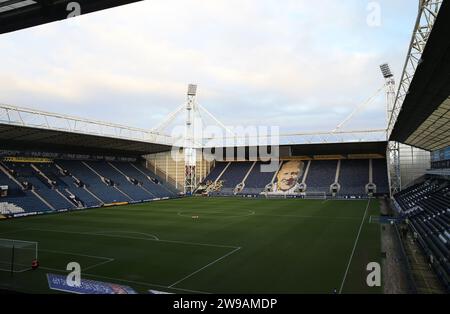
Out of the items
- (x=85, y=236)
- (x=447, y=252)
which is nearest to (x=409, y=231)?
(x=447, y=252)

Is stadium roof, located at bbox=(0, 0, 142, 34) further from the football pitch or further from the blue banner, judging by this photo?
the football pitch

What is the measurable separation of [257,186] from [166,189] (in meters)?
17.8

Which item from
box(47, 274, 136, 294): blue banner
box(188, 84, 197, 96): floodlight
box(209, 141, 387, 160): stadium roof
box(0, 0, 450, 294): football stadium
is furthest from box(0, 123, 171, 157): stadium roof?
box(47, 274, 136, 294): blue banner

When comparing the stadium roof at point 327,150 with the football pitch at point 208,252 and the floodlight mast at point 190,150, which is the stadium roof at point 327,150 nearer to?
the floodlight mast at point 190,150

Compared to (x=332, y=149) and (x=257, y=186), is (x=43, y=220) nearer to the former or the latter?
(x=257, y=186)

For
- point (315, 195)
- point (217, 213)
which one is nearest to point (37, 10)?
point (217, 213)

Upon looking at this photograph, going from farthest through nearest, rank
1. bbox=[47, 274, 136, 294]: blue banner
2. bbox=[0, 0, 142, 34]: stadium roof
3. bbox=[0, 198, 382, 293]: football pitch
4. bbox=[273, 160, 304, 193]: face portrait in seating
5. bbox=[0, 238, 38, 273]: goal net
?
bbox=[273, 160, 304, 193]: face portrait in seating < bbox=[0, 238, 38, 273]: goal net < bbox=[0, 198, 382, 293]: football pitch < bbox=[47, 274, 136, 294]: blue banner < bbox=[0, 0, 142, 34]: stadium roof

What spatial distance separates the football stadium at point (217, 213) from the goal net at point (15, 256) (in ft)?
0.21

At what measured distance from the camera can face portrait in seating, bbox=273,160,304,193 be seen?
6669cm

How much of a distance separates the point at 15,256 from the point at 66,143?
3608 centimetres

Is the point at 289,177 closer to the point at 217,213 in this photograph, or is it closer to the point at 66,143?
the point at 217,213

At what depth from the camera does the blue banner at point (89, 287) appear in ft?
37.9

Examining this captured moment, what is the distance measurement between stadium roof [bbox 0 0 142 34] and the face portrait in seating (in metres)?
59.9

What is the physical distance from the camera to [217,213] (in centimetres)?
3959
